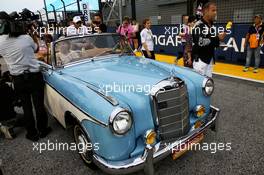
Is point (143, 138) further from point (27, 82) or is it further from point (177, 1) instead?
point (177, 1)

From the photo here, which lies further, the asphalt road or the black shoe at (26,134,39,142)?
the black shoe at (26,134,39,142)

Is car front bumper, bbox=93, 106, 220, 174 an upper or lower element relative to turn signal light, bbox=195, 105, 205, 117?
lower

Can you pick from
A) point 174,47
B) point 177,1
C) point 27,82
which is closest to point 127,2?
point 177,1

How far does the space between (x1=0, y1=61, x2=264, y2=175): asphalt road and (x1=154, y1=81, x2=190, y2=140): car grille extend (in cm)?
55

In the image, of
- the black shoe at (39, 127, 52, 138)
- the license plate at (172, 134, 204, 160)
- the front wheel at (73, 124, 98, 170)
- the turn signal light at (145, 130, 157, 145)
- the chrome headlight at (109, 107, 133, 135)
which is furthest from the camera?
the black shoe at (39, 127, 52, 138)

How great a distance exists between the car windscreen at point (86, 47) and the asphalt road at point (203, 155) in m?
1.28

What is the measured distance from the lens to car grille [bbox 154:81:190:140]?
7.80 feet

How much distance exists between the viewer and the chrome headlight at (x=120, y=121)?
209cm

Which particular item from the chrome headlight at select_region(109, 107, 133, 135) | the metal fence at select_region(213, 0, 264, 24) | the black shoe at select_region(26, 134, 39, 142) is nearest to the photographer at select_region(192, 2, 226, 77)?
the chrome headlight at select_region(109, 107, 133, 135)

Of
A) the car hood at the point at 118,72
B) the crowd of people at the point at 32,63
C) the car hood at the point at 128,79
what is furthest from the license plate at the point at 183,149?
the crowd of people at the point at 32,63

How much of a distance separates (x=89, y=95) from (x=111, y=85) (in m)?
0.36

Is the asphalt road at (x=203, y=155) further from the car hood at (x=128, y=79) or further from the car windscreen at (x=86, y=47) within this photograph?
the car windscreen at (x=86, y=47)

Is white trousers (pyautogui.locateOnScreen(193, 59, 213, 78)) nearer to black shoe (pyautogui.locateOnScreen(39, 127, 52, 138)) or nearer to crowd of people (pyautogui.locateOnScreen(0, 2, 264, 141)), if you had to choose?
crowd of people (pyautogui.locateOnScreen(0, 2, 264, 141))

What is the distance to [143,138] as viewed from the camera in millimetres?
2312
